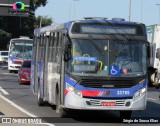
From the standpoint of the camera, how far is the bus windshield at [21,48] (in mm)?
48312

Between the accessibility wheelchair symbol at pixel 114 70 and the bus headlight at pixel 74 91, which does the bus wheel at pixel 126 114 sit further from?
the bus headlight at pixel 74 91

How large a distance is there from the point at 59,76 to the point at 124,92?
2039 mm

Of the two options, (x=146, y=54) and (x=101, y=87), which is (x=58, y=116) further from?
(x=146, y=54)

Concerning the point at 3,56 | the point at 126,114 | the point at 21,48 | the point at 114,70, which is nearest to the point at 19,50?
the point at 21,48

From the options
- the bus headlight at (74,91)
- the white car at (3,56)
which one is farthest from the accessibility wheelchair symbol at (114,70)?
the white car at (3,56)

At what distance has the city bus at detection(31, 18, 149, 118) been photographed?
15.0 m

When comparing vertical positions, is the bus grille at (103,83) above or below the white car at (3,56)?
above

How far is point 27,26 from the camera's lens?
9569 cm

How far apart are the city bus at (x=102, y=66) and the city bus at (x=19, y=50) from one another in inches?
1283

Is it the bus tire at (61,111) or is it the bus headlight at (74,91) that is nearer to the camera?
the bus headlight at (74,91)

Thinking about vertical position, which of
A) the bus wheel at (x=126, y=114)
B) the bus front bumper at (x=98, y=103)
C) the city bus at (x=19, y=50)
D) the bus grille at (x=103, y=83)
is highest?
the bus grille at (x=103, y=83)

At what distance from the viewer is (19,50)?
49.0 m

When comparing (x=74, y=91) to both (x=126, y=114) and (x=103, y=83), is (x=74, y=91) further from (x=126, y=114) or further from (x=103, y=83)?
(x=126, y=114)

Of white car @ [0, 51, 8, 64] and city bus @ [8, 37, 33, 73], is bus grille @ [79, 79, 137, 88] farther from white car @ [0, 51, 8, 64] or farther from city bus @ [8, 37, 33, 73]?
white car @ [0, 51, 8, 64]
